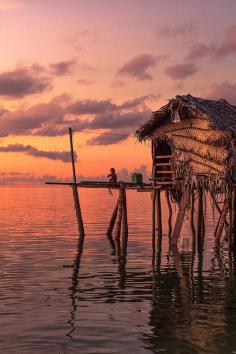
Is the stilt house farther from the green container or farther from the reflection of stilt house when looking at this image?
the green container

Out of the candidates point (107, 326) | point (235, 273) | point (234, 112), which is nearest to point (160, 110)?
point (234, 112)

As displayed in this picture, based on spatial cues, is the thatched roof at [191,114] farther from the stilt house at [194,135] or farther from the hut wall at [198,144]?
the hut wall at [198,144]

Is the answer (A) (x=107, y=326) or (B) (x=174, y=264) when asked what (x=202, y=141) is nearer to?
(B) (x=174, y=264)

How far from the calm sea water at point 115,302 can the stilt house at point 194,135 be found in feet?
12.3

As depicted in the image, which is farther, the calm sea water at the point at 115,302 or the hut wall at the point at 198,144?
the hut wall at the point at 198,144

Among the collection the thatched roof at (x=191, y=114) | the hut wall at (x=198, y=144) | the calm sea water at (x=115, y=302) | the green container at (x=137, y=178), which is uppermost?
the thatched roof at (x=191, y=114)

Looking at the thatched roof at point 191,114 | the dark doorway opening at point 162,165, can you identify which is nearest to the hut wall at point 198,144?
the thatched roof at point 191,114

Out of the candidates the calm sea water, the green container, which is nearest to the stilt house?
the green container

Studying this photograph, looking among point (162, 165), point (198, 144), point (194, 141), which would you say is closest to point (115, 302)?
point (198, 144)

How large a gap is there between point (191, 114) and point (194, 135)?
37.4 inches

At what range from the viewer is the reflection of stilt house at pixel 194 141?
24.3 m

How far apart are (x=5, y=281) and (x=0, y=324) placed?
5.74m

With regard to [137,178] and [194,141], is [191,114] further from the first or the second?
[137,178]

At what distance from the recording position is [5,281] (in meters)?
17.9
